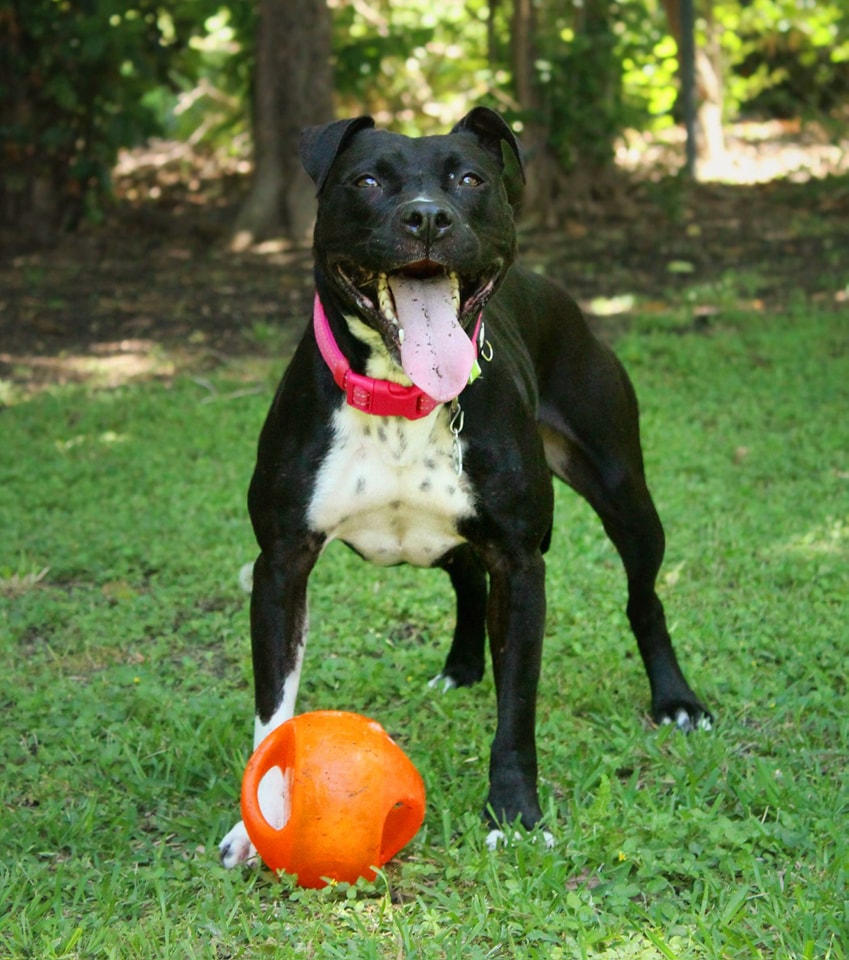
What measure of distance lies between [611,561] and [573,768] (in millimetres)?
1864

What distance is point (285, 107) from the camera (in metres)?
11.5

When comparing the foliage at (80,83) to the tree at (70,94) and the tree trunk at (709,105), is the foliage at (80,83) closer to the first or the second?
the tree at (70,94)

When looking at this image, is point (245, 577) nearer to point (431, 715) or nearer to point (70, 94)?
point (431, 715)

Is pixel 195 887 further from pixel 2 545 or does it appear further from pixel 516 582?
pixel 2 545

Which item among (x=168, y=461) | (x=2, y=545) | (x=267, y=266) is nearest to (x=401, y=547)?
(x=2, y=545)

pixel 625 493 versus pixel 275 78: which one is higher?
pixel 275 78

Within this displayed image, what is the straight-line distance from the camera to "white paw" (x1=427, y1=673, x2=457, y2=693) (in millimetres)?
4590

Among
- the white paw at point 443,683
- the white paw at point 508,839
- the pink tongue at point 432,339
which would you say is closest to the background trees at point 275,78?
the white paw at point 443,683

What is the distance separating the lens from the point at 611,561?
5.75m

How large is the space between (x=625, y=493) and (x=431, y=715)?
91cm

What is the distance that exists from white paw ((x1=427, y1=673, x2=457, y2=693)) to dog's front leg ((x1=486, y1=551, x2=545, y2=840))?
0.89 m

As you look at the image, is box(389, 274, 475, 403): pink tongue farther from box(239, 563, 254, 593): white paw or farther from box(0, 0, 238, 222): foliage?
box(0, 0, 238, 222): foliage

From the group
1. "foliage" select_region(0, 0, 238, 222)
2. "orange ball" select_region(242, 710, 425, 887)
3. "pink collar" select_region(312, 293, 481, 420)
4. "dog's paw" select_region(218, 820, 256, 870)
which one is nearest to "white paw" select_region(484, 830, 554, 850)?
"orange ball" select_region(242, 710, 425, 887)

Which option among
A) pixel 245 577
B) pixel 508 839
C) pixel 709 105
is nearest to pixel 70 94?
pixel 709 105
